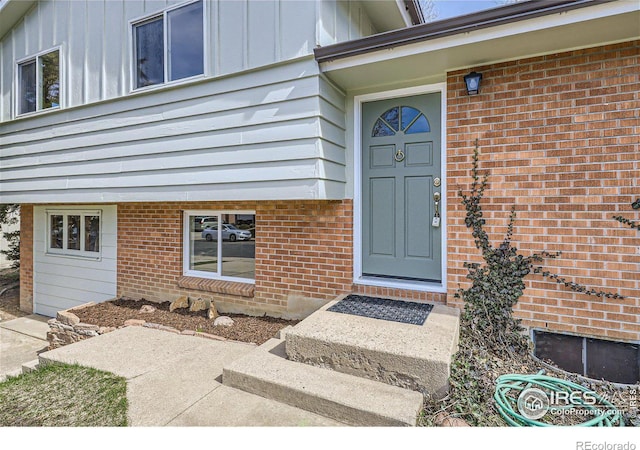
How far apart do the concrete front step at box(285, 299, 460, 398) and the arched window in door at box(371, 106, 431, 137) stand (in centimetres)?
205

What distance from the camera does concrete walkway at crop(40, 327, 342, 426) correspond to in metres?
2.34

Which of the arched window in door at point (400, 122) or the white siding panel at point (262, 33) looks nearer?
the white siding panel at point (262, 33)

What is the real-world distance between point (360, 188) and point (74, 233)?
586 cm

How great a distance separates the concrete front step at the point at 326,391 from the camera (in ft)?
7.16

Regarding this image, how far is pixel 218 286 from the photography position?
5023 mm

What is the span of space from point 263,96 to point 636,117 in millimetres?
3441

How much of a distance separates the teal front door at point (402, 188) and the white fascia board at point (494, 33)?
0.72m

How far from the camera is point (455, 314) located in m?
3.33

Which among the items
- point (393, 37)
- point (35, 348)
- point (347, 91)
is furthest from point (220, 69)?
point (35, 348)

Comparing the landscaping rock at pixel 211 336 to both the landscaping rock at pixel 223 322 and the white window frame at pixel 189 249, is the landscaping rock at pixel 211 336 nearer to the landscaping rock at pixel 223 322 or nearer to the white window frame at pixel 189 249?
the landscaping rock at pixel 223 322

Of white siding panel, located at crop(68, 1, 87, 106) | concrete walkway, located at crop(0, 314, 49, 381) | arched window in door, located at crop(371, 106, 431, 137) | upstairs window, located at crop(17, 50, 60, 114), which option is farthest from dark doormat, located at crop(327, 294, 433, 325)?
upstairs window, located at crop(17, 50, 60, 114)

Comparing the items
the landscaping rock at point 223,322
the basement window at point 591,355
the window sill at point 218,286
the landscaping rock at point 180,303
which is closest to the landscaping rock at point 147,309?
the landscaping rock at point 180,303

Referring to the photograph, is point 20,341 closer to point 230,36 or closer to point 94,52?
point 94,52

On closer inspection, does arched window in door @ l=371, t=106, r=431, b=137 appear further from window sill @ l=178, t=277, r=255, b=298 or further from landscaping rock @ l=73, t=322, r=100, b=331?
landscaping rock @ l=73, t=322, r=100, b=331
